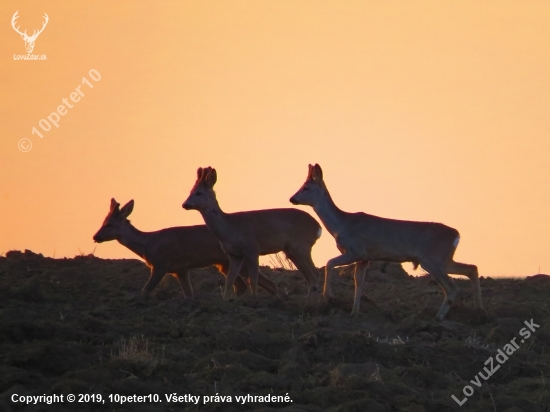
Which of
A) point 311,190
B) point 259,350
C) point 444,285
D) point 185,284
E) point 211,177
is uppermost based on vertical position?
point 211,177

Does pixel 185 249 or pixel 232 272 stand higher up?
pixel 185 249

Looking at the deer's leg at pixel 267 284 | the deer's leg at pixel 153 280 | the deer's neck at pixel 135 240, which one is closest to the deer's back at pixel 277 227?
the deer's leg at pixel 267 284

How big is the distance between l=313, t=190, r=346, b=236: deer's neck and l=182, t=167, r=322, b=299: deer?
0.92m

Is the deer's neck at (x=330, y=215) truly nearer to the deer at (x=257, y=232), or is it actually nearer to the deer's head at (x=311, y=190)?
the deer's head at (x=311, y=190)

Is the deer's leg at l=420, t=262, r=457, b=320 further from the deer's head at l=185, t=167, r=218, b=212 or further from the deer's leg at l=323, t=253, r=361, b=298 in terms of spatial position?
the deer's head at l=185, t=167, r=218, b=212

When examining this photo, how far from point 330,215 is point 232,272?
6.41ft

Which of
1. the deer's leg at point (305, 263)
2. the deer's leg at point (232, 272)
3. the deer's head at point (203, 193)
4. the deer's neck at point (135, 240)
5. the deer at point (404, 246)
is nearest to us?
the deer at point (404, 246)

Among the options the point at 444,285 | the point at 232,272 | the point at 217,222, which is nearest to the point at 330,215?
the point at 232,272

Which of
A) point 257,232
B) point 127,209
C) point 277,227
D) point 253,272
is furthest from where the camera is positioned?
point 127,209

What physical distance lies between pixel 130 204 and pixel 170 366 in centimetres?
846

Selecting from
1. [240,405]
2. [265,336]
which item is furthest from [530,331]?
[240,405]

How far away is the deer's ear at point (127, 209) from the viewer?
70.2 feet

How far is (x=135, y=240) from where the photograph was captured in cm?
2080

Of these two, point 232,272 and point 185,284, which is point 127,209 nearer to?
point 185,284
